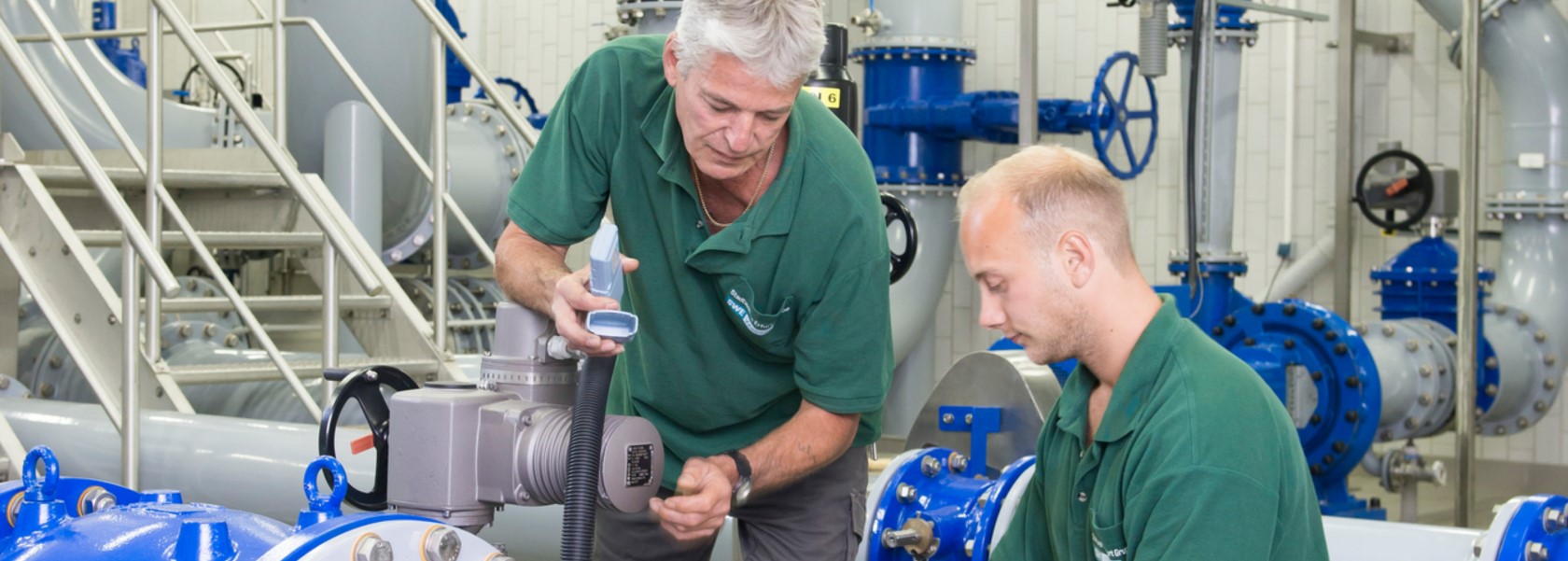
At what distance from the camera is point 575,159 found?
2.03 meters

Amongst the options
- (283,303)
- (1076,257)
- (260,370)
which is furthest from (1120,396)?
(283,303)

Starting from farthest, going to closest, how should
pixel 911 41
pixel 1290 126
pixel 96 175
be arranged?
pixel 1290 126 < pixel 911 41 < pixel 96 175

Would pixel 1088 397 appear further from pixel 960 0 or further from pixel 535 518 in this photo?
pixel 960 0

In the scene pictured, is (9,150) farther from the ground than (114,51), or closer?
closer

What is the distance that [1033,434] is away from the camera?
9.07ft

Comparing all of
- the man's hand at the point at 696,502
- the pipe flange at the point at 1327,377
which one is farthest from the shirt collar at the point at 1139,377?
the pipe flange at the point at 1327,377

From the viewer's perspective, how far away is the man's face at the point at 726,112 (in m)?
1.79

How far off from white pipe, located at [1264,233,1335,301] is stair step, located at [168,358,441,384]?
404 cm

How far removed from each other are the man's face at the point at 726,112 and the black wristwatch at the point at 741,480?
337 millimetres

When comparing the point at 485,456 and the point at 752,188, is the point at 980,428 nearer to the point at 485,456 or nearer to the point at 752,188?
the point at 752,188

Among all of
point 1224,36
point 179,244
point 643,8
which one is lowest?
point 179,244

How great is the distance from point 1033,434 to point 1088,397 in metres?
1.08

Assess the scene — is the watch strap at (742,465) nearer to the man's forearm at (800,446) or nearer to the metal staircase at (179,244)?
the man's forearm at (800,446)

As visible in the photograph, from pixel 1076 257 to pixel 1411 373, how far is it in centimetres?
412
